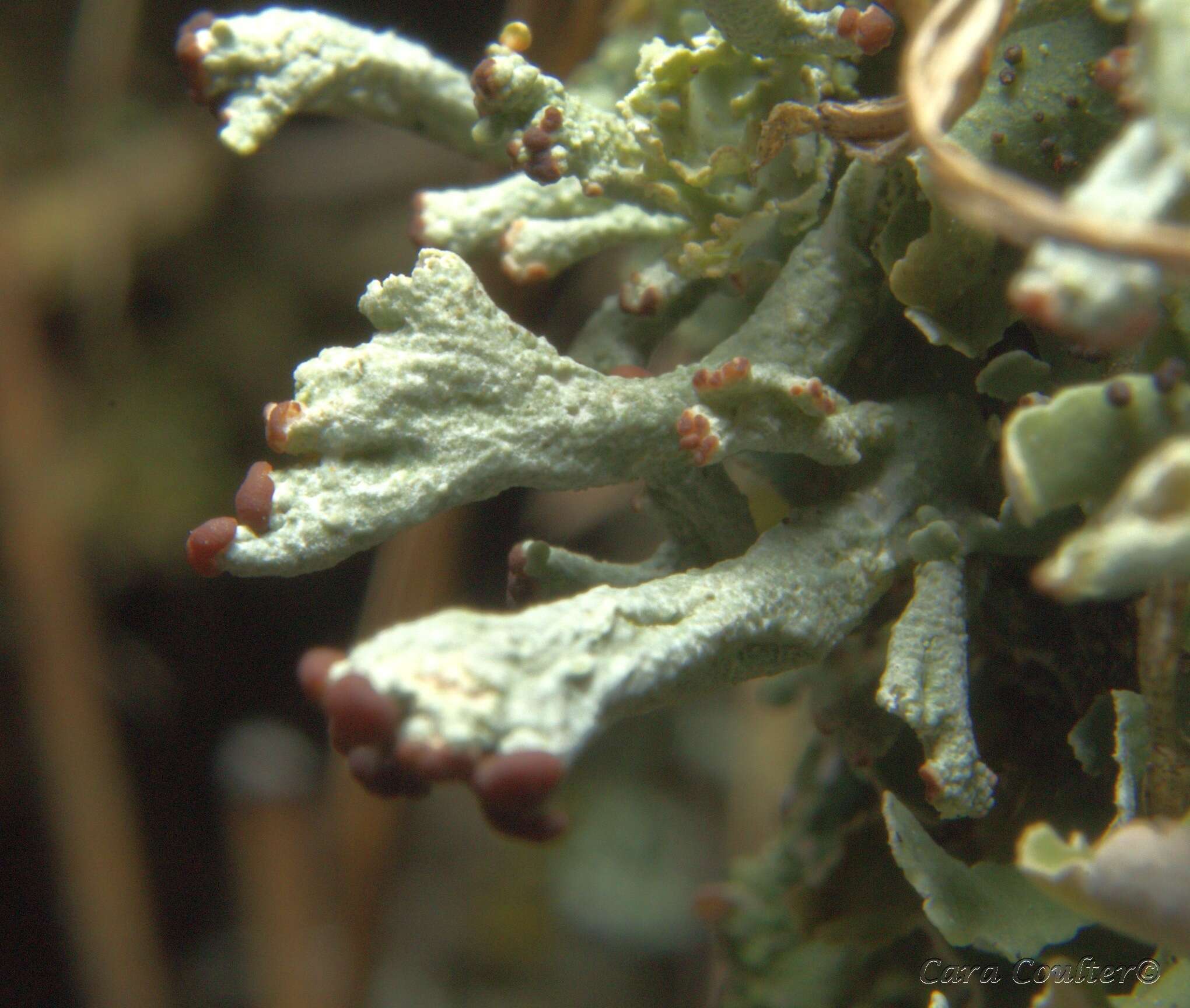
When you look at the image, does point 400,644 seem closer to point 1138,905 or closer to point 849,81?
point 1138,905

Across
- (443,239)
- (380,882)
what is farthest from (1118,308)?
(380,882)

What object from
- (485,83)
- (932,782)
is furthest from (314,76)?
(932,782)

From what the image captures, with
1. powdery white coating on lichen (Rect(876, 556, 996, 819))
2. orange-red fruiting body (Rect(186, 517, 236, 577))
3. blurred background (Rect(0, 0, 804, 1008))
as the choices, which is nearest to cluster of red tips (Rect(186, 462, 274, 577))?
orange-red fruiting body (Rect(186, 517, 236, 577))

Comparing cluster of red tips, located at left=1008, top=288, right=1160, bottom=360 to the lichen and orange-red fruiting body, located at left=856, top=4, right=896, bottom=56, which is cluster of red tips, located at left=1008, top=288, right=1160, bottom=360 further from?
orange-red fruiting body, located at left=856, top=4, right=896, bottom=56

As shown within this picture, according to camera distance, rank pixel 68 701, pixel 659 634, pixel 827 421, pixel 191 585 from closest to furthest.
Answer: pixel 659 634 < pixel 827 421 < pixel 68 701 < pixel 191 585

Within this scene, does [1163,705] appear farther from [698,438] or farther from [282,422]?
[282,422]

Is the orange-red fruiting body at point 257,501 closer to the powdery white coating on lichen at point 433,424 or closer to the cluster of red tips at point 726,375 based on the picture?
the powdery white coating on lichen at point 433,424
